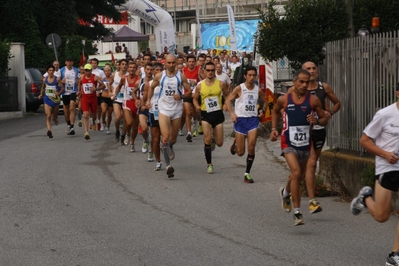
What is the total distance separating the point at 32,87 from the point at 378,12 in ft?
48.1

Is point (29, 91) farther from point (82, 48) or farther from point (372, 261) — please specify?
point (372, 261)

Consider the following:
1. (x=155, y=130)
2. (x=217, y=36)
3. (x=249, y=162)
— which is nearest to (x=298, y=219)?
(x=249, y=162)

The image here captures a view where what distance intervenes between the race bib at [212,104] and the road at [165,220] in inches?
39.5

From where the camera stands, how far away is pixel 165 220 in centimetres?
1088

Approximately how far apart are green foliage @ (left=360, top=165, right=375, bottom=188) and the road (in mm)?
415

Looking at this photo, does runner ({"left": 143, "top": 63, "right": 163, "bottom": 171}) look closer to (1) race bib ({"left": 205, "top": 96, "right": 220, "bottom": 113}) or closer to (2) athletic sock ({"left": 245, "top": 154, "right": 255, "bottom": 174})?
(1) race bib ({"left": 205, "top": 96, "right": 220, "bottom": 113})

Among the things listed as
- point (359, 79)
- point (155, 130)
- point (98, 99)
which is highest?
point (359, 79)

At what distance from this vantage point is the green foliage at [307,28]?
22016 millimetres

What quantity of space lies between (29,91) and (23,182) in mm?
19400

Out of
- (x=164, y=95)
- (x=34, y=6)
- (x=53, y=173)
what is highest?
Answer: (x=34, y=6)

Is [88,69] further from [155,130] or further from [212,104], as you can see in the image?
[212,104]

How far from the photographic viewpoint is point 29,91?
33562 mm

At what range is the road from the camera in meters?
8.84

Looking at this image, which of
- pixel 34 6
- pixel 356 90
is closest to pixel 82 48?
pixel 34 6
